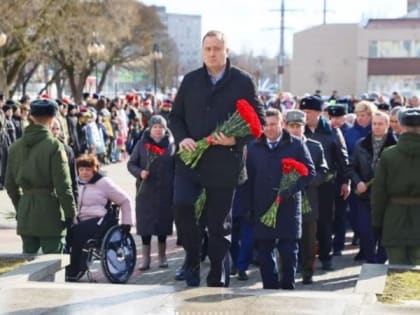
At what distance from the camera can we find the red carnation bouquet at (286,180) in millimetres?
7930

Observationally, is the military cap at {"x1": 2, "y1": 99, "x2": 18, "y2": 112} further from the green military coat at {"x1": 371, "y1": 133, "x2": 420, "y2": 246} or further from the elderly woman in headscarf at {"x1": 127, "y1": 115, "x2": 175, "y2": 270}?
the green military coat at {"x1": 371, "y1": 133, "x2": 420, "y2": 246}

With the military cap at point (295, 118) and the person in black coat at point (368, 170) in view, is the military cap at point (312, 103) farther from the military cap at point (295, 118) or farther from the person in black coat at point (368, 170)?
the military cap at point (295, 118)

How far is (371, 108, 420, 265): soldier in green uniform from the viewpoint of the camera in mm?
7527

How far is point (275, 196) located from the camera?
8.08m

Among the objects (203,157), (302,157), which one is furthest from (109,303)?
(302,157)

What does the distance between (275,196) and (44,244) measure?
2.11 meters

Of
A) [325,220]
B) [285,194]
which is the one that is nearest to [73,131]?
[325,220]

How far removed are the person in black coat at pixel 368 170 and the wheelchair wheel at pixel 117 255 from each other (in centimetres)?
253

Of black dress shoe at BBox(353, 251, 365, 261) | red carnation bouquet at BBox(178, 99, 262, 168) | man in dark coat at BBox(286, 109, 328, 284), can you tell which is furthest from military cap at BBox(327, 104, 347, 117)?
red carnation bouquet at BBox(178, 99, 262, 168)

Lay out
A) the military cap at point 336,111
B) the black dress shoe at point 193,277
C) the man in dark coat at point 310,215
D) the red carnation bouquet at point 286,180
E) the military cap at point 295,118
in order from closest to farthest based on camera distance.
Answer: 1. the black dress shoe at point 193,277
2. the red carnation bouquet at point 286,180
3. the military cap at point 295,118
4. the man in dark coat at point 310,215
5. the military cap at point 336,111

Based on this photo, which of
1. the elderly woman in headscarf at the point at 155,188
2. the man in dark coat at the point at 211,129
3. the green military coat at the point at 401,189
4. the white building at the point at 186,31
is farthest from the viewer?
the white building at the point at 186,31

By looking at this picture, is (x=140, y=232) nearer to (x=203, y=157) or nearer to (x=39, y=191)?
(x=39, y=191)

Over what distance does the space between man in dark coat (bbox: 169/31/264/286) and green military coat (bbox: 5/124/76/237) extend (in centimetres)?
146

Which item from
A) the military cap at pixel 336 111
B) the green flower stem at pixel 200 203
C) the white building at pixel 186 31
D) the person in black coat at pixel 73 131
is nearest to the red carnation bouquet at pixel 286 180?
the green flower stem at pixel 200 203
